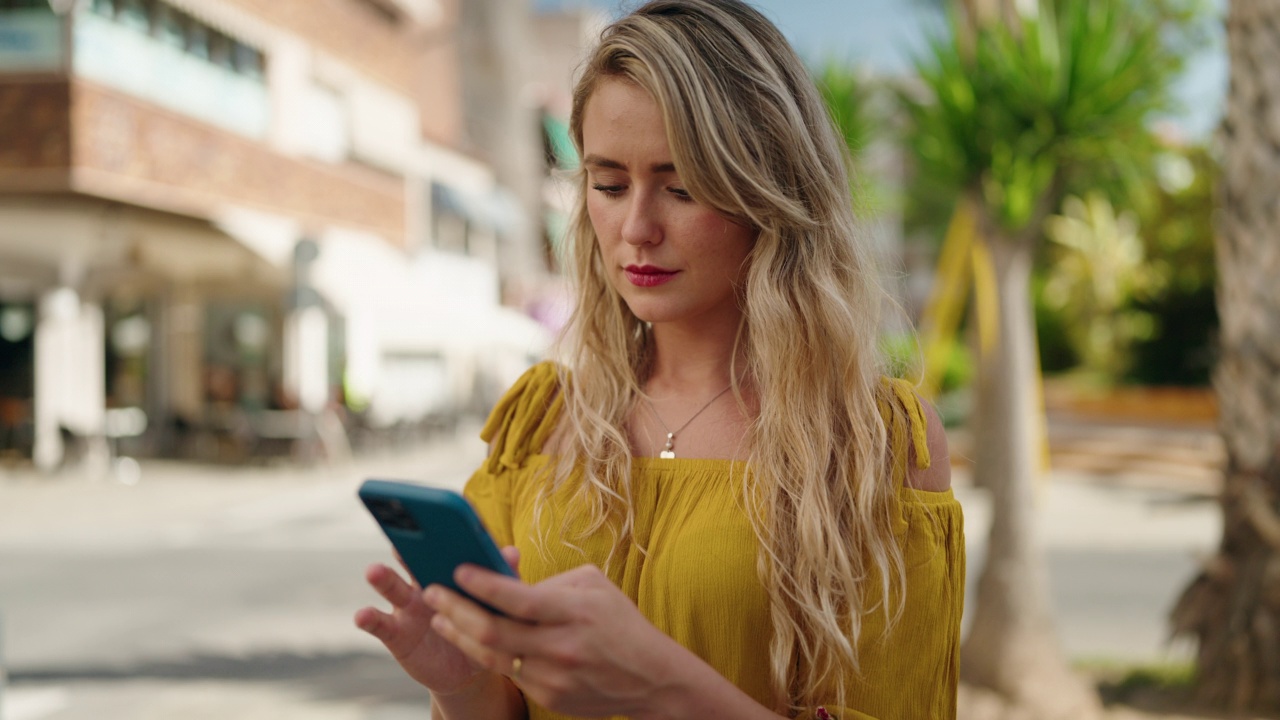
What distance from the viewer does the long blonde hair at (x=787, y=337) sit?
175 centimetres

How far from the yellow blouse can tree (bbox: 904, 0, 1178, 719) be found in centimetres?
429

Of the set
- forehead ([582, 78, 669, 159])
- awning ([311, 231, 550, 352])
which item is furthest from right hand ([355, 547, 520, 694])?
awning ([311, 231, 550, 352])

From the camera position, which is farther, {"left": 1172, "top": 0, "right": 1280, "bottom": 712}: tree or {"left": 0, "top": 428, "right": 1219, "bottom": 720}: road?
{"left": 0, "top": 428, "right": 1219, "bottom": 720}: road

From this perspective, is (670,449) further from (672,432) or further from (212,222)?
(212,222)

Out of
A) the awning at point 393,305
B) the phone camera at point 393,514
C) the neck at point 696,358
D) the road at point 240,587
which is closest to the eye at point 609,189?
the neck at point 696,358

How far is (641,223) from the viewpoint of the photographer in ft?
5.97

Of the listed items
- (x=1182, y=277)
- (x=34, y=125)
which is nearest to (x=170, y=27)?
(x=34, y=125)

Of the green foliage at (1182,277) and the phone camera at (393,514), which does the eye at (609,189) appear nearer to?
the phone camera at (393,514)

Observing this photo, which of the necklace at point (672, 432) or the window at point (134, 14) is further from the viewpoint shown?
the window at point (134, 14)

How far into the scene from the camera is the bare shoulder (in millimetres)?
1835

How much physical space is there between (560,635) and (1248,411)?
4.98m

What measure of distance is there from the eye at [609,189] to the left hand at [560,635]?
72cm

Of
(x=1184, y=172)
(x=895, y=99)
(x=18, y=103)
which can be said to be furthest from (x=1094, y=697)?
(x=1184, y=172)

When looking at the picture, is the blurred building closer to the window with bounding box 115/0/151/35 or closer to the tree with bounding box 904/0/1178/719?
the window with bounding box 115/0/151/35
